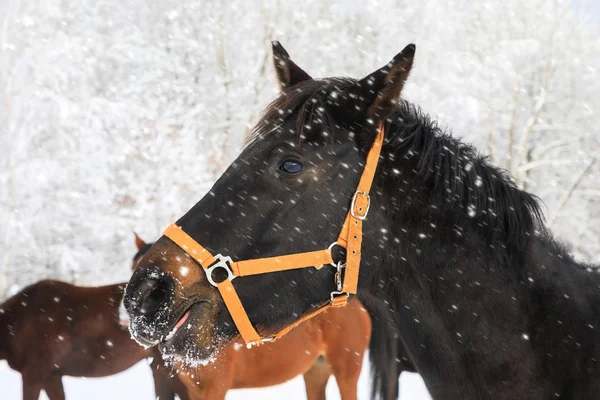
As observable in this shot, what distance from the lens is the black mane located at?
1.90m

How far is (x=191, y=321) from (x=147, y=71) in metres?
13.4

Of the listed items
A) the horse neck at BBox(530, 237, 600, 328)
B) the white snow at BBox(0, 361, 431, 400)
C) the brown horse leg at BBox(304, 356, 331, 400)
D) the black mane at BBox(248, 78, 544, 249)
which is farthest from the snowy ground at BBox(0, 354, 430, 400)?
the black mane at BBox(248, 78, 544, 249)

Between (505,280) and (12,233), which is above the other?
(12,233)

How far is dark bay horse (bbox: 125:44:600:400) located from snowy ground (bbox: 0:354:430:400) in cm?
561

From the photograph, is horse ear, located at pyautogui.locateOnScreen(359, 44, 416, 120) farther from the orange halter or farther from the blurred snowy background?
Result: the blurred snowy background

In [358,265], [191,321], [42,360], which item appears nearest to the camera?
[191,321]

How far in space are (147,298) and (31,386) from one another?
16.1 feet

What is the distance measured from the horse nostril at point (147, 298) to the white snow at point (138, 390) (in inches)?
232

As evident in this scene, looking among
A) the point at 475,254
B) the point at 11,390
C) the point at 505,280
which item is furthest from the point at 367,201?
the point at 11,390

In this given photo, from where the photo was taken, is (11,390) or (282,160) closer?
(282,160)

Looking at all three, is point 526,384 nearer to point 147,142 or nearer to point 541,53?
point 147,142

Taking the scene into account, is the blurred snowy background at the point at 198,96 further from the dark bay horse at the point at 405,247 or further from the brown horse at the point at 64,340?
the dark bay horse at the point at 405,247

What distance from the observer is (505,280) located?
190 centimetres

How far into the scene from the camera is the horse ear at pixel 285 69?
230 centimetres
